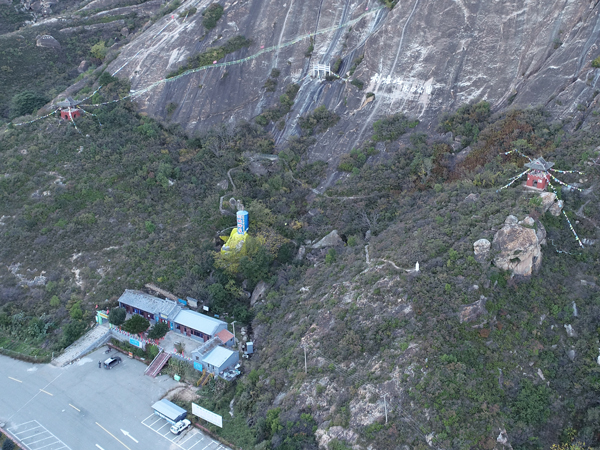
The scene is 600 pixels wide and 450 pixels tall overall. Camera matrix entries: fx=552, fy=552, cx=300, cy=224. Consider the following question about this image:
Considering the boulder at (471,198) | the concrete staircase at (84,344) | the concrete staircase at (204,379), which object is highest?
the concrete staircase at (84,344)

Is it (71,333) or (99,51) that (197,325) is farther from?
(99,51)

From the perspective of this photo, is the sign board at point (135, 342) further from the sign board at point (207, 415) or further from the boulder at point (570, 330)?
the boulder at point (570, 330)

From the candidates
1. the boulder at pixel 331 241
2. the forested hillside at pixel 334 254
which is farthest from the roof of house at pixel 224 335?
the boulder at pixel 331 241

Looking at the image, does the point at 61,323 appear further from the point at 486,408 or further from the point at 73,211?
the point at 486,408

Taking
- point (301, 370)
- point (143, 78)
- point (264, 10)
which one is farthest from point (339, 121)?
point (301, 370)

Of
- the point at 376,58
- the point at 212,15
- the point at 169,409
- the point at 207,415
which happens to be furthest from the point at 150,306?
the point at 212,15

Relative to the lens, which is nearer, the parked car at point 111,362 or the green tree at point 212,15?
the parked car at point 111,362

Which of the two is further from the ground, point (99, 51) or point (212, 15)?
point (212, 15)
